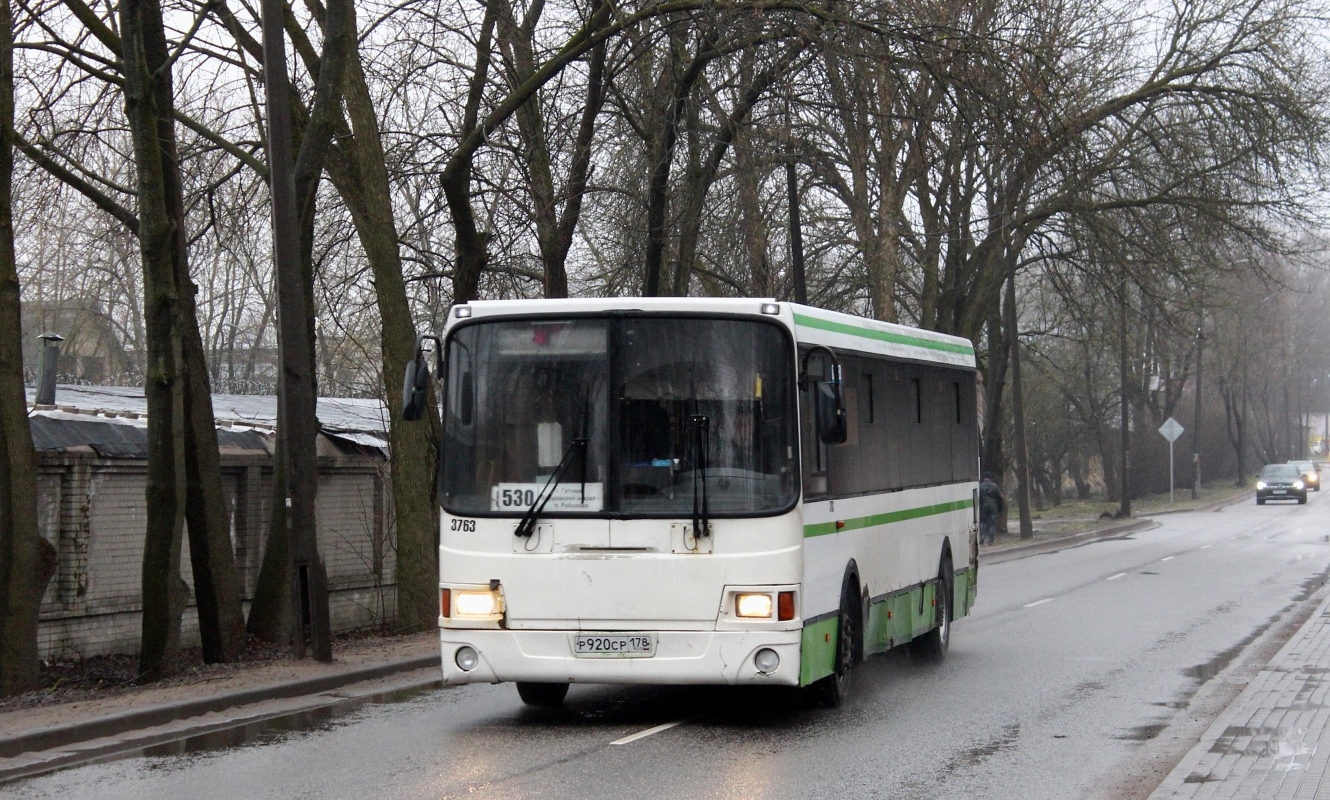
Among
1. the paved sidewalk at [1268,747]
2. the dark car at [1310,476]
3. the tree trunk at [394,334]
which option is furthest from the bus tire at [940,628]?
the dark car at [1310,476]

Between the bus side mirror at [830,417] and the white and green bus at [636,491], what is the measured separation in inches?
0.6

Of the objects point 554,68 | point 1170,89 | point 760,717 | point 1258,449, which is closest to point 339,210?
point 554,68

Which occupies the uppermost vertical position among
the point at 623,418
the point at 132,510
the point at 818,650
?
the point at 623,418

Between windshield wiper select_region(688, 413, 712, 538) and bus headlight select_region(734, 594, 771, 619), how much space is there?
0.46 m

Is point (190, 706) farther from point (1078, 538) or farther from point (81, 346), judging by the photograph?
point (81, 346)

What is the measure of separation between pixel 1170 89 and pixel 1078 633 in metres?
18.1

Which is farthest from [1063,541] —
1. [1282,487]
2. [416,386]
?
[416,386]

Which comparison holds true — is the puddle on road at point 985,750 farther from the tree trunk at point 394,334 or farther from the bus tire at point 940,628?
the tree trunk at point 394,334

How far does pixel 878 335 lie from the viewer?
12.4m

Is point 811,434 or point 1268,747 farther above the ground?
point 811,434

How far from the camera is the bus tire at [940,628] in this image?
14.3 meters

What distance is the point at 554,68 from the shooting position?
16.1m

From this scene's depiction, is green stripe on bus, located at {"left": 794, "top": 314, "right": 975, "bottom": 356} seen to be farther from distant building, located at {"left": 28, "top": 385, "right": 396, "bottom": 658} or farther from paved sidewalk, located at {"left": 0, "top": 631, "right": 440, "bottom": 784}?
distant building, located at {"left": 28, "top": 385, "right": 396, "bottom": 658}

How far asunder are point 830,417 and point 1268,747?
10.4 feet
